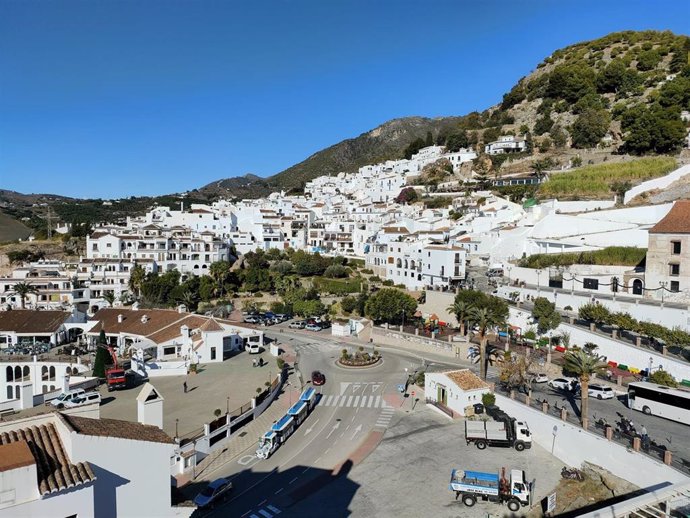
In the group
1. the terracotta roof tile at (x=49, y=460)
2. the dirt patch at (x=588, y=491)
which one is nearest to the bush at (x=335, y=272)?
the dirt patch at (x=588, y=491)

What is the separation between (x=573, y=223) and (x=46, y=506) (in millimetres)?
52157

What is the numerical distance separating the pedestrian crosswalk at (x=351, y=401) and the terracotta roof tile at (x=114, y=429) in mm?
18140

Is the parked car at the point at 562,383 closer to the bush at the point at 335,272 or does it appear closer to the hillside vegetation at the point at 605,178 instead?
the bush at the point at 335,272

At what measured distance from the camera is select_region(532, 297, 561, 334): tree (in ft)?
115

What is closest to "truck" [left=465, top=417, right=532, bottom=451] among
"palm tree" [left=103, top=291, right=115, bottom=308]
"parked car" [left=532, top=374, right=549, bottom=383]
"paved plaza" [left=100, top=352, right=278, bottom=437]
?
"parked car" [left=532, top=374, right=549, bottom=383]

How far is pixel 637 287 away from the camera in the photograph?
1523 inches

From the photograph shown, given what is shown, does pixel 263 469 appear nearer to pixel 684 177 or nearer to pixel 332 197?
pixel 684 177

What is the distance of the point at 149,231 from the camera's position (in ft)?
227

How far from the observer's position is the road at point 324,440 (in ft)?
60.0

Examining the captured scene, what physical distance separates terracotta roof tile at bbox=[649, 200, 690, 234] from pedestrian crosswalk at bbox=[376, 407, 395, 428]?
25903 millimetres

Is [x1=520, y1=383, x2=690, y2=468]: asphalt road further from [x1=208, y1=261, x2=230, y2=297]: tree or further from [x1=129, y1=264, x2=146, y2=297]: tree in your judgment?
[x1=129, y1=264, x2=146, y2=297]: tree

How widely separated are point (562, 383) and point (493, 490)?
1312 cm

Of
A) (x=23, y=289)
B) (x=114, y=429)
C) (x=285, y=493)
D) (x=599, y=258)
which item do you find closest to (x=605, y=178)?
(x=599, y=258)

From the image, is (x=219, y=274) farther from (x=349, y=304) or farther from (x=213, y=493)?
(x=213, y=493)
